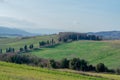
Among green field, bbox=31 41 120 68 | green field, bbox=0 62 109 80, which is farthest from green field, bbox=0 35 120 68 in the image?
green field, bbox=0 62 109 80

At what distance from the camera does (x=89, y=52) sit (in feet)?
460

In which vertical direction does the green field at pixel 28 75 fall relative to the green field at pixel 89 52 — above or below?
above

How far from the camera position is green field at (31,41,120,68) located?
409 ft

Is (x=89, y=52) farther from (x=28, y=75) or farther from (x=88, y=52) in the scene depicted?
(x=28, y=75)

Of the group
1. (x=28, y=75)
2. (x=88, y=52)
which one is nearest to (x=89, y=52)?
(x=88, y=52)

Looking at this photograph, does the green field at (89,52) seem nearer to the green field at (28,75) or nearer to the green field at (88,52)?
the green field at (88,52)

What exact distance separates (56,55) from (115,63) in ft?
93.1

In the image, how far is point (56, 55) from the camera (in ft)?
436

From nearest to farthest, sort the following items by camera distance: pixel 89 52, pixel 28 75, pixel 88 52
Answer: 1. pixel 28 75
2. pixel 89 52
3. pixel 88 52

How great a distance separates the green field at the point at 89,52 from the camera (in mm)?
124625

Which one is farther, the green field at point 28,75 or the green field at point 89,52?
the green field at point 89,52

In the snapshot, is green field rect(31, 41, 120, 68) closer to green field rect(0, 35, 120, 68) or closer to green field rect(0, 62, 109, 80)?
green field rect(0, 35, 120, 68)

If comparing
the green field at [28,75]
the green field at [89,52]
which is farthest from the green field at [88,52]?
the green field at [28,75]

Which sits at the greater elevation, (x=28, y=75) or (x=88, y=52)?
(x=28, y=75)
